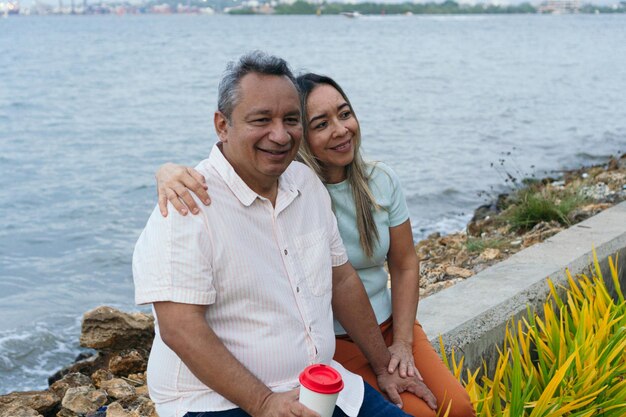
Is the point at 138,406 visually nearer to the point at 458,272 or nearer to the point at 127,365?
the point at 127,365

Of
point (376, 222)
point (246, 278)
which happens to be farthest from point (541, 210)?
point (246, 278)

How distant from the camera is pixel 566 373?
3.70 meters

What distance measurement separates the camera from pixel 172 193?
2.85 metres

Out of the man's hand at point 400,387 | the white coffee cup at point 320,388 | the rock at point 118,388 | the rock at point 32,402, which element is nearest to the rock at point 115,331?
the rock at point 118,388

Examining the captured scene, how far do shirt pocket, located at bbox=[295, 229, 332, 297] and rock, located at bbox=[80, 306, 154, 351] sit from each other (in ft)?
11.6

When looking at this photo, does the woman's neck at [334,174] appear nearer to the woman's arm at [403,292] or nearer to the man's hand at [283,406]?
the woman's arm at [403,292]

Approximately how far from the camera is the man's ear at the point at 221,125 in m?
3.02

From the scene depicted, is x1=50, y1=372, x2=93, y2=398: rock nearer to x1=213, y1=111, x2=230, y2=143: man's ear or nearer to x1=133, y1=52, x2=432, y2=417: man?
x1=133, y1=52, x2=432, y2=417: man

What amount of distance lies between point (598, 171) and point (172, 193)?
13.0 m

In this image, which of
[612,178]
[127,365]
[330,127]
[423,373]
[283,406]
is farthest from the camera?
[612,178]

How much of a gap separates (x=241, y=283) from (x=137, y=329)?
147 inches

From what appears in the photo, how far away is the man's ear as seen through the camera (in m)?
3.02

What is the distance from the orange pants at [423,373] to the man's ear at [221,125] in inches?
46.1

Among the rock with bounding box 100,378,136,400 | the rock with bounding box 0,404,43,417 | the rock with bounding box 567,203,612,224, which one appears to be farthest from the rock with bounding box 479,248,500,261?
the rock with bounding box 0,404,43,417
